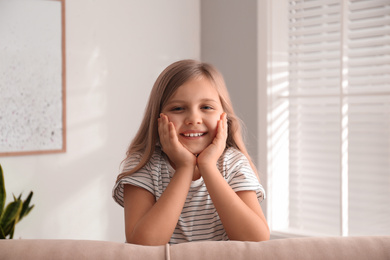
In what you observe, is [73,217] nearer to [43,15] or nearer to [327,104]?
[43,15]

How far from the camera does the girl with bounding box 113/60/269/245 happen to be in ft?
4.14

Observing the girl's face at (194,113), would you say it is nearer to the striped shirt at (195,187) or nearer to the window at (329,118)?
the striped shirt at (195,187)

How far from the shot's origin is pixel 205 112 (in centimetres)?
140

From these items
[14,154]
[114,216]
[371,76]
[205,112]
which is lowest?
[114,216]

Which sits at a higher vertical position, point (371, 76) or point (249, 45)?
point (249, 45)

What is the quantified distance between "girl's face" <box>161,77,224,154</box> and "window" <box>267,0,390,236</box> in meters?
1.70

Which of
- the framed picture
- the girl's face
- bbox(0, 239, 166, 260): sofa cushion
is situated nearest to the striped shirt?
the girl's face

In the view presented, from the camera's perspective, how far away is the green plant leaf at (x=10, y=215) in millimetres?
2518

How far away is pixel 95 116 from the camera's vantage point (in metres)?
3.11

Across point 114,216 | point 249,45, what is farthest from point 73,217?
point 249,45

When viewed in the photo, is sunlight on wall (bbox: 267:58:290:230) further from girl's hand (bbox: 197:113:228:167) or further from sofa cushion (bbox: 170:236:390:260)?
sofa cushion (bbox: 170:236:390:260)

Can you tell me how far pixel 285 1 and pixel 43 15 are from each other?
5.21 ft

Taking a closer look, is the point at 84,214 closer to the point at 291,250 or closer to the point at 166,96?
the point at 166,96

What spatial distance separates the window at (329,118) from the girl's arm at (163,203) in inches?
71.0
